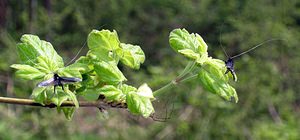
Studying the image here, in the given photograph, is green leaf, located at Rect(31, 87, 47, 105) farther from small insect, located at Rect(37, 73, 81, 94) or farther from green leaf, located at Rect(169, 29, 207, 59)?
green leaf, located at Rect(169, 29, 207, 59)

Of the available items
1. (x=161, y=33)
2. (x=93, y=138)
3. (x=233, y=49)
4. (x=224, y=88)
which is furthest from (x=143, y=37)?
(x=224, y=88)

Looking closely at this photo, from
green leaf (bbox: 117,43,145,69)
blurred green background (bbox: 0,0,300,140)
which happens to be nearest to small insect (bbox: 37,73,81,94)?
green leaf (bbox: 117,43,145,69)

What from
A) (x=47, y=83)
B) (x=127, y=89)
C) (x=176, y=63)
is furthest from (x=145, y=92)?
(x=176, y=63)

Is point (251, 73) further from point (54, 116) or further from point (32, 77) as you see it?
point (32, 77)

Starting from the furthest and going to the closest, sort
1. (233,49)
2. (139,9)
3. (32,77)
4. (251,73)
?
(139,9), (233,49), (251,73), (32,77)

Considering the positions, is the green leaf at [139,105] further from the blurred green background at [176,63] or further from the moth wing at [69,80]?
the blurred green background at [176,63]

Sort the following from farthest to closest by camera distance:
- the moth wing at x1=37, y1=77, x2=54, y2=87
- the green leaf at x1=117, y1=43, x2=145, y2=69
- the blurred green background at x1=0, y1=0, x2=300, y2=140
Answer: the blurred green background at x1=0, y1=0, x2=300, y2=140
the green leaf at x1=117, y1=43, x2=145, y2=69
the moth wing at x1=37, y1=77, x2=54, y2=87
